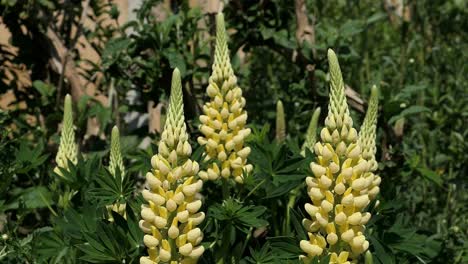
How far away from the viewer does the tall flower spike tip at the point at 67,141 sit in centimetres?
254

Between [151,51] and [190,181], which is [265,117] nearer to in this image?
[151,51]

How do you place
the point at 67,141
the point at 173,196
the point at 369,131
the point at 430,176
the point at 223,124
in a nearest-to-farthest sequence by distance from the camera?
the point at 173,196
the point at 369,131
the point at 223,124
the point at 67,141
the point at 430,176

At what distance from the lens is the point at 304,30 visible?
3605 mm

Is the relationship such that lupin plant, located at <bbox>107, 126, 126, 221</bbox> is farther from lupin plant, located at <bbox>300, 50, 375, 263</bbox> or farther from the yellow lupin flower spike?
lupin plant, located at <bbox>300, 50, 375, 263</bbox>

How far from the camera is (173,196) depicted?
75.5 inches

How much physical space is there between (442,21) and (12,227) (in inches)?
123

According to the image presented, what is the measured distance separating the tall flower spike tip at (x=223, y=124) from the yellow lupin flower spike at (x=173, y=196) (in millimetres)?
479

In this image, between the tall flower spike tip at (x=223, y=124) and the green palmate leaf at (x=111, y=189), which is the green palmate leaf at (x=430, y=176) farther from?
the green palmate leaf at (x=111, y=189)

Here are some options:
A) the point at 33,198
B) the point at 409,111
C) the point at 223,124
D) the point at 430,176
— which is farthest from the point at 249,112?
the point at 223,124

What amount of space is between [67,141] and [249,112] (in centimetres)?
157

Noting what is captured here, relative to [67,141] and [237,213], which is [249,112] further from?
[237,213]

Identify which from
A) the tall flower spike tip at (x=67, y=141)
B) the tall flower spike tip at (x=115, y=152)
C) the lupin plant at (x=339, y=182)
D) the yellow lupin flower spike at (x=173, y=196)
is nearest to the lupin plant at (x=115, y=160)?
the tall flower spike tip at (x=115, y=152)

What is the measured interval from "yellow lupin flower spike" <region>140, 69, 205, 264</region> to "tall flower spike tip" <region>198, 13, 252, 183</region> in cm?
48

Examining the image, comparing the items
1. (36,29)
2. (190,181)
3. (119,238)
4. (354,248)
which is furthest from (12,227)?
(36,29)
